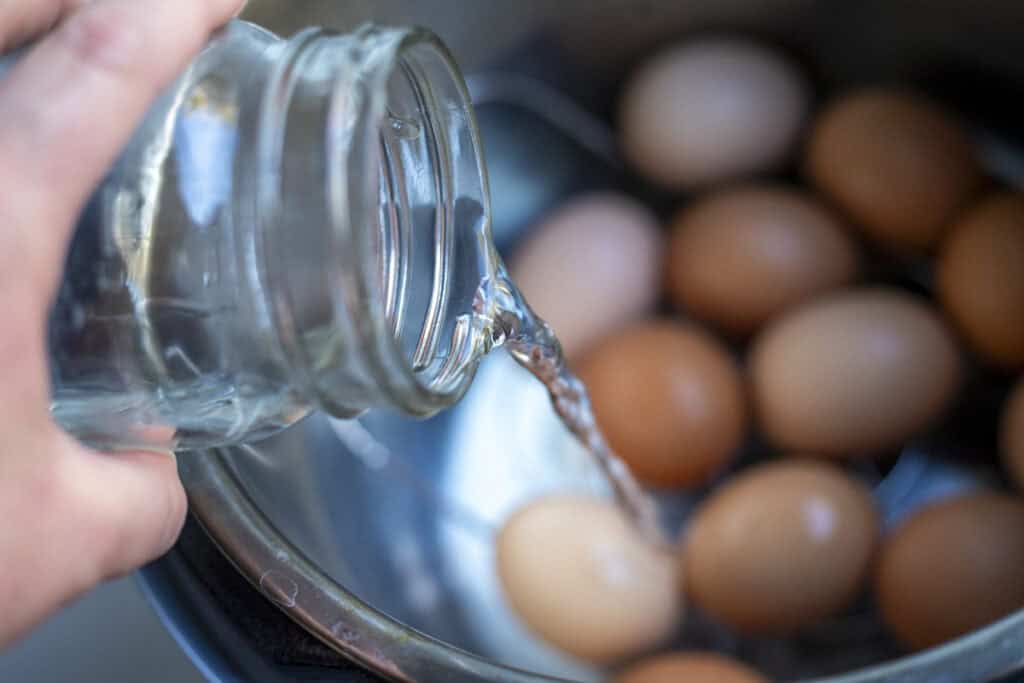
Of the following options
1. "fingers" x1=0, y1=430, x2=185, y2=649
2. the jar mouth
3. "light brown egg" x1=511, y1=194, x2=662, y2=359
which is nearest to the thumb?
"fingers" x1=0, y1=430, x2=185, y2=649

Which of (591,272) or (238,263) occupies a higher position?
(238,263)

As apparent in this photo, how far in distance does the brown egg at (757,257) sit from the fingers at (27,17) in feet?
1.75

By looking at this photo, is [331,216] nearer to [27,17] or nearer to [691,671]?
[27,17]

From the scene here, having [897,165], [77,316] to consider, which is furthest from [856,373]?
[77,316]

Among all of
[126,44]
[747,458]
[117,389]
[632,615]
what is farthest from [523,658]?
[126,44]

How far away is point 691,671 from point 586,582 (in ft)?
0.33

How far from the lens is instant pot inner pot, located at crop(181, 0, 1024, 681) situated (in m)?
0.73

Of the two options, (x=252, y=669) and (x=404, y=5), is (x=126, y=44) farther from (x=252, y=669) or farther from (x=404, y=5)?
(x=404, y=5)

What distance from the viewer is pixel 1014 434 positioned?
78 cm

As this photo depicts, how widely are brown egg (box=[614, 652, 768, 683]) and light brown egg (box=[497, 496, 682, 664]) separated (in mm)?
36

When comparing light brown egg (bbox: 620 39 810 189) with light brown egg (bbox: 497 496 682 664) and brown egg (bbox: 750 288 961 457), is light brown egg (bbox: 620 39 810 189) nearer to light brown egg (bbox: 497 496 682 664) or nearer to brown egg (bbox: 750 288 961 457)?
brown egg (bbox: 750 288 961 457)

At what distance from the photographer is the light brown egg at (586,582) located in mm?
734

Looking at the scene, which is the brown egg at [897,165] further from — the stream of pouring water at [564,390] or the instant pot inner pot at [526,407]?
the stream of pouring water at [564,390]

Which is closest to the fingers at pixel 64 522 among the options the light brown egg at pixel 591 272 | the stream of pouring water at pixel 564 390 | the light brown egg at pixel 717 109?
the stream of pouring water at pixel 564 390
